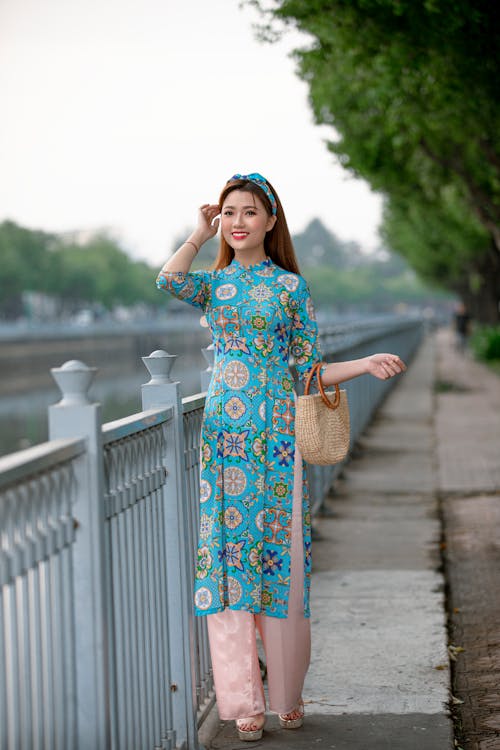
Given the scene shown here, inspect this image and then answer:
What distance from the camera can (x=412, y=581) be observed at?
656 cm

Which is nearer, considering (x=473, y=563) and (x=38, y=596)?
(x=38, y=596)

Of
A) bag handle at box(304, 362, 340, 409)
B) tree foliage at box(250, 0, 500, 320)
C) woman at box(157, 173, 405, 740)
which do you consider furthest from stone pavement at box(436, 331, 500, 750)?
tree foliage at box(250, 0, 500, 320)

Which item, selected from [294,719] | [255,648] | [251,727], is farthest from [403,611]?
[255,648]

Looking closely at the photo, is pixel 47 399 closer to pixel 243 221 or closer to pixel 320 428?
pixel 243 221

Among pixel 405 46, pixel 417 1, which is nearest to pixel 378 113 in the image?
pixel 405 46

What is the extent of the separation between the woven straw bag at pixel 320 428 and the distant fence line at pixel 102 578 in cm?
42

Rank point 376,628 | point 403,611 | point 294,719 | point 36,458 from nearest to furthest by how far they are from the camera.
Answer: point 36,458
point 294,719
point 376,628
point 403,611

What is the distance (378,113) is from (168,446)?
47.6ft

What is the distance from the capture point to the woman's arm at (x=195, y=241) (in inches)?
147

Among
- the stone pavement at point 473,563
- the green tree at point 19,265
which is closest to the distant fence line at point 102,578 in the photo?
the stone pavement at point 473,563

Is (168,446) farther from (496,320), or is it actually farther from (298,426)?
(496,320)

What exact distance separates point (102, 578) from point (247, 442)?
0.97 meters

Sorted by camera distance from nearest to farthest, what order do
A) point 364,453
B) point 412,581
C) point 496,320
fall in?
point 412,581 → point 364,453 → point 496,320

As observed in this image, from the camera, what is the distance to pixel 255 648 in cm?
380
